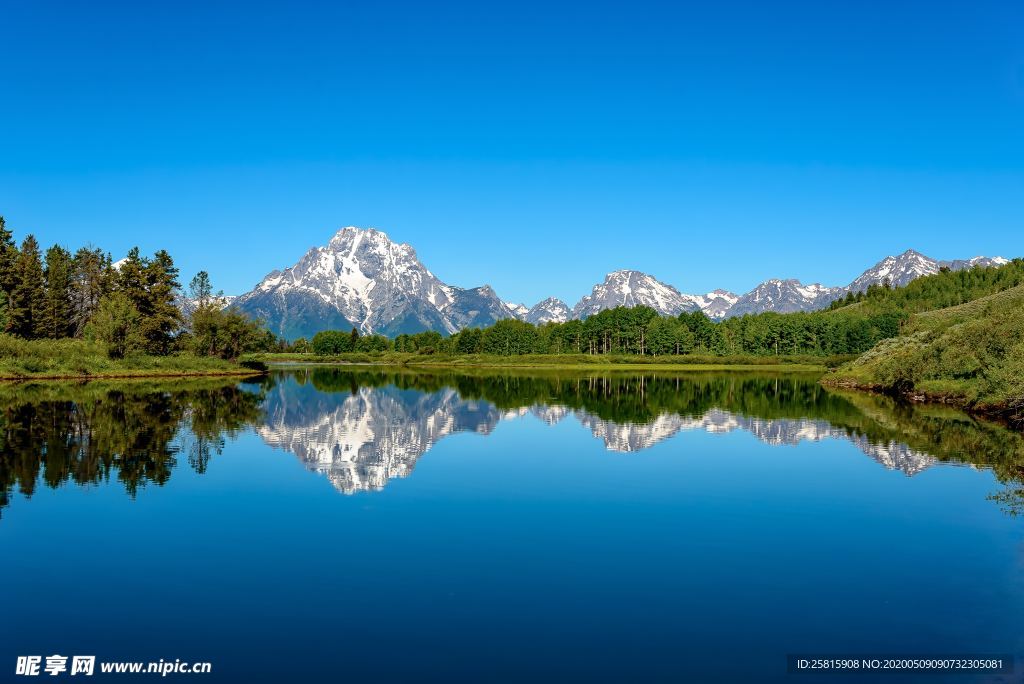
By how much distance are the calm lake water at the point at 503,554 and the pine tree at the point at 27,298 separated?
7516 cm

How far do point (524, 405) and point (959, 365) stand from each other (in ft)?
126

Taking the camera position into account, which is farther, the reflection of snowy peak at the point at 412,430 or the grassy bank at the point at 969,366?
the grassy bank at the point at 969,366

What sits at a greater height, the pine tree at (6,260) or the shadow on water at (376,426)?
the pine tree at (6,260)

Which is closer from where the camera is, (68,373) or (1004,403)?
(1004,403)

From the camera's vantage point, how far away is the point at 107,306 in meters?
98.7

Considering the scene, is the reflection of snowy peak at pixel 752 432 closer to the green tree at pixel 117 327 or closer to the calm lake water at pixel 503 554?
the calm lake water at pixel 503 554

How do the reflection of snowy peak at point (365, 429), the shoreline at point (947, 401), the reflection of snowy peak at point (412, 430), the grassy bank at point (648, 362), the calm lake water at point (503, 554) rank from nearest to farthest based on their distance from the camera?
1. the calm lake water at point (503, 554)
2. the reflection of snowy peak at point (365, 429)
3. the reflection of snowy peak at point (412, 430)
4. the shoreline at point (947, 401)
5. the grassy bank at point (648, 362)

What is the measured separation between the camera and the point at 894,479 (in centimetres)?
2769

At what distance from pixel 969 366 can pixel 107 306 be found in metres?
103

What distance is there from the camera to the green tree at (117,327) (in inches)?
3836

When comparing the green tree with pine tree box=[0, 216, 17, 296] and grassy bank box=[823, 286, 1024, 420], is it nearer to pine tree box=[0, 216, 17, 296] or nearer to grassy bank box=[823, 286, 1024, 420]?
pine tree box=[0, 216, 17, 296]

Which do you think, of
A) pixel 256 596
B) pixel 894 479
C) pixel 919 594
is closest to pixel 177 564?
pixel 256 596

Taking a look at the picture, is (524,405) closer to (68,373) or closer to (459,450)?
(459,450)

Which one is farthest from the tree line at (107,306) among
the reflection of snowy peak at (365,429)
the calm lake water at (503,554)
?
the calm lake water at (503,554)
